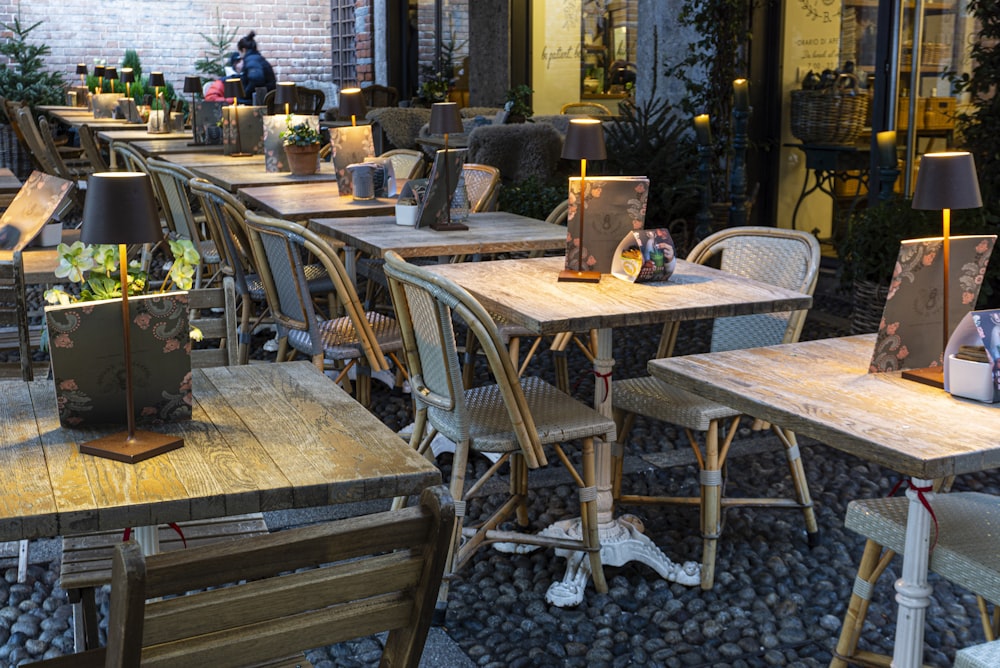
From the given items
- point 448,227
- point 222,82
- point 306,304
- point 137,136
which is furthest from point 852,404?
point 222,82

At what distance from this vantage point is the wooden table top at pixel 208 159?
6688 mm

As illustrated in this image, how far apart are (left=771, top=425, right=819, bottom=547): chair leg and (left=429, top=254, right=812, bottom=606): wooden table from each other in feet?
1.26

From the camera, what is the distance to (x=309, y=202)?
15.8ft

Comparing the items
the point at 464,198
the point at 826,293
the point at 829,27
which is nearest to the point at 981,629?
the point at 464,198

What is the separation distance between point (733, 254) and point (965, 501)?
1394 millimetres

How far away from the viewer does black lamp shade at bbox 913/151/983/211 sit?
224 cm

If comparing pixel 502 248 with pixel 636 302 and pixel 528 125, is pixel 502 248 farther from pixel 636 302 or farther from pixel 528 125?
pixel 528 125

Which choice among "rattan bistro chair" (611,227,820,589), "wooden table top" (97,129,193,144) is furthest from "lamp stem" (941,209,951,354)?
"wooden table top" (97,129,193,144)

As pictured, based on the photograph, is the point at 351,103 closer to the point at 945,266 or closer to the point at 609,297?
the point at 609,297

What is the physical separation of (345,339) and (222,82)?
7746mm

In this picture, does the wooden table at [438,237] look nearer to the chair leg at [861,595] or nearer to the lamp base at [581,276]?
the lamp base at [581,276]

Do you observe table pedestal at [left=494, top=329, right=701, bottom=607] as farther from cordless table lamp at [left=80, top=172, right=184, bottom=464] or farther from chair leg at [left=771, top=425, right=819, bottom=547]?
cordless table lamp at [left=80, top=172, right=184, bottom=464]

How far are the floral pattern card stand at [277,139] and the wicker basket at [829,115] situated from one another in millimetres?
2963

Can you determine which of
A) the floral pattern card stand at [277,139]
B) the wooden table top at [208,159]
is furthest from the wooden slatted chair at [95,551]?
the wooden table top at [208,159]
